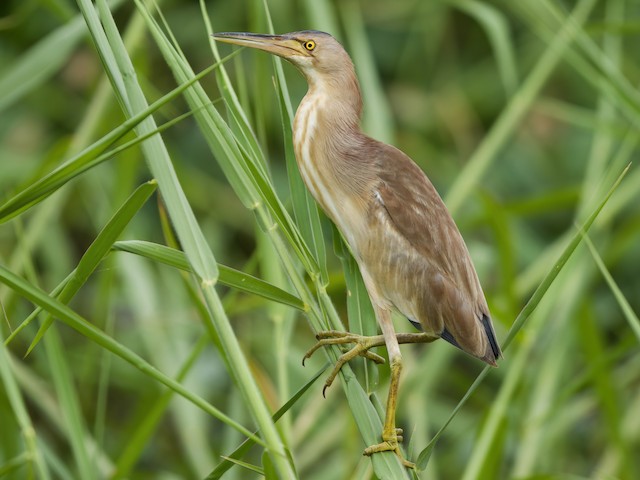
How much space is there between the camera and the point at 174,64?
102cm

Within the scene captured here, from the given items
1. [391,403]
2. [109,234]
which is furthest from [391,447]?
[109,234]

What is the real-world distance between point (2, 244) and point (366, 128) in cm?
115

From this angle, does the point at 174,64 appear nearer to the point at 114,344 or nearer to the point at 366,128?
the point at 114,344

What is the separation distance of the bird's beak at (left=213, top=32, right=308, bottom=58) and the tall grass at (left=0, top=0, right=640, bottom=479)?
7 cm

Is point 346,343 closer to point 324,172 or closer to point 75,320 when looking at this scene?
point 324,172

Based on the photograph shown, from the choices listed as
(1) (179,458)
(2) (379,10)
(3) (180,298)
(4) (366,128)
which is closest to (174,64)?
(4) (366,128)

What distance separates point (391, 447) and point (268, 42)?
0.53 meters

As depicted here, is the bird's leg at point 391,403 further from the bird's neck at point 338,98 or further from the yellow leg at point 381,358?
the bird's neck at point 338,98

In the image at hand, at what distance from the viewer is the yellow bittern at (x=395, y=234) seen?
1.19m

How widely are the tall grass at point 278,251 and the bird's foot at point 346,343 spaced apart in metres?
0.02

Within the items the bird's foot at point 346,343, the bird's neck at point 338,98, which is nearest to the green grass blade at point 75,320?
the bird's foot at point 346,343

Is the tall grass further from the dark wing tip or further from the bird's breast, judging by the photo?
the dark wing tip

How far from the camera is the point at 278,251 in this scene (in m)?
1.07

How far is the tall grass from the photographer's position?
97cm
